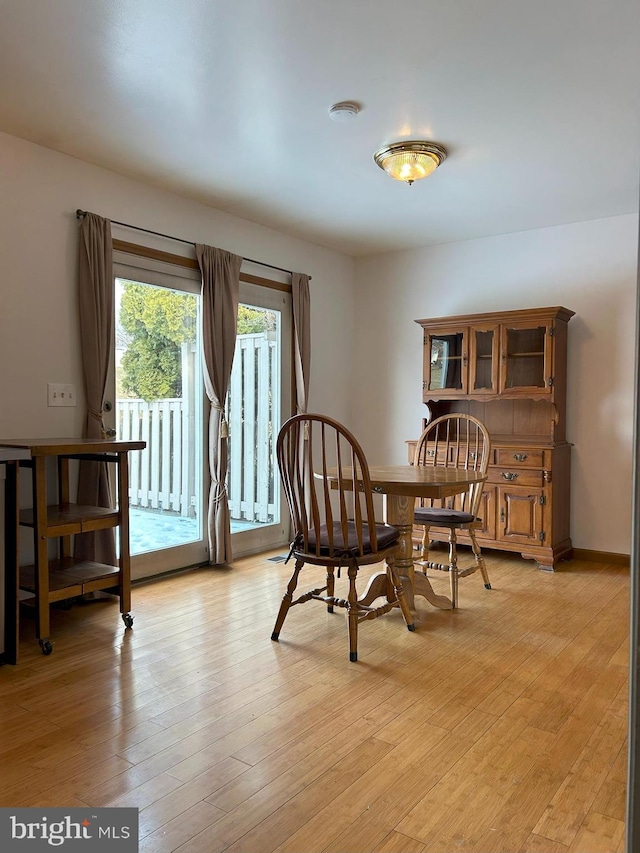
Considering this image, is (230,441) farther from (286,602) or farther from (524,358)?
(524,358)

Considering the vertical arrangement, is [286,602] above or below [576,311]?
below

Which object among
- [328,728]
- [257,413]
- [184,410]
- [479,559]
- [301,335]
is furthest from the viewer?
[301,335]

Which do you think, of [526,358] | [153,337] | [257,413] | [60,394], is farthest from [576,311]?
[60,394]

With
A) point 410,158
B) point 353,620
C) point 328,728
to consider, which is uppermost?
point 410,158

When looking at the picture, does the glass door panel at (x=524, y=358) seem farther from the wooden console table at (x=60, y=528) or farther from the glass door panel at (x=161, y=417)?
the wooden console table at (x=60, y=528)

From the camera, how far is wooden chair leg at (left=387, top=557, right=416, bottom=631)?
2932 millimetres

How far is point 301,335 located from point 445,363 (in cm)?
115

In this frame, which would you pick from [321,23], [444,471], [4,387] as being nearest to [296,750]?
[444,471]

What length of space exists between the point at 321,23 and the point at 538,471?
3065 mm

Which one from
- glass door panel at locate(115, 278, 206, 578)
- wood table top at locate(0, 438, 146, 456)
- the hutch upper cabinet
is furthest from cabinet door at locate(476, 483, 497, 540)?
wood table top at locate(0, 438, 146, 456)

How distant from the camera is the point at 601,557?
447cm

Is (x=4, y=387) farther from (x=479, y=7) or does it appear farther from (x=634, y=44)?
(x=634, y=44)

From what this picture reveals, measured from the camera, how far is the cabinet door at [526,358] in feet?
14.3

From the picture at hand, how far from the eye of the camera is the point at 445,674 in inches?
99.3
